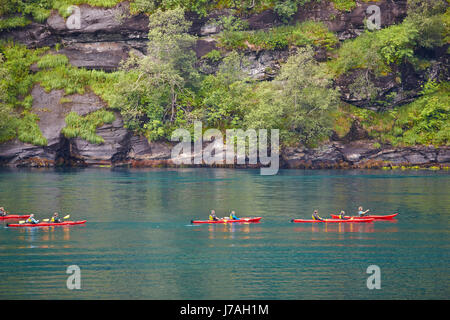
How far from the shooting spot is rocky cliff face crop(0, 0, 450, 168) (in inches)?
3194

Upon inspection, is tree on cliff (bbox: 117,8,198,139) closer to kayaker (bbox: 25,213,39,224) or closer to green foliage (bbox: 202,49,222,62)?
green foliage (bbox: 202,49,222,62)

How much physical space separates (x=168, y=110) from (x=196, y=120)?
4.93 meters

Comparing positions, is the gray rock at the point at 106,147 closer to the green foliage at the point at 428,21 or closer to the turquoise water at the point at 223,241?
the turquoise water at the point at 223,241

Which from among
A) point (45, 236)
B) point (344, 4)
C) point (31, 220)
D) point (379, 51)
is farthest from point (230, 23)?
point (45, 236)

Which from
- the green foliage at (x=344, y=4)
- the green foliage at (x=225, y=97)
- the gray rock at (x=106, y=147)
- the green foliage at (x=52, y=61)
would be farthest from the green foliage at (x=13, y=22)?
the green foliage at (x=344, y=4)

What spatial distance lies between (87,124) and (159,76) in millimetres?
11517

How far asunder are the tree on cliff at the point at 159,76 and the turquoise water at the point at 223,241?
16132 mm

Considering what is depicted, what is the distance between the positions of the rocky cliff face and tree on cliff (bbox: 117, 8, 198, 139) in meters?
2.75

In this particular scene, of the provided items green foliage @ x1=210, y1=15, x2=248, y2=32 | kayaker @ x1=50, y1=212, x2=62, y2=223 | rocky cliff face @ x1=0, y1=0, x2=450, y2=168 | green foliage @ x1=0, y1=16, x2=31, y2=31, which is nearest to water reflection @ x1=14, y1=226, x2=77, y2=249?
kayaker @ x1=50, y1=212, x2=62, y2=223

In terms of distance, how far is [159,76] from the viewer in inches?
3214

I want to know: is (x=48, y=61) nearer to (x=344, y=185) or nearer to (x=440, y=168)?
(x=344, y=185)

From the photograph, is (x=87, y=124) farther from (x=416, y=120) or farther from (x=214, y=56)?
(x=416, y=120)

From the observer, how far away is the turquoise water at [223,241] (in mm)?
31031
